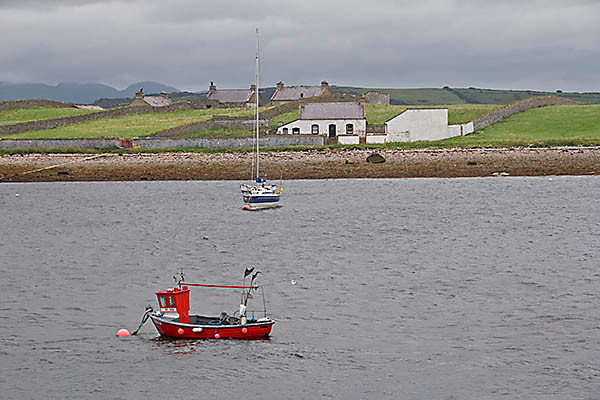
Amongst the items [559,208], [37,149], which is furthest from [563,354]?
[37,149]

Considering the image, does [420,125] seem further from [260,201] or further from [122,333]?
[122,333]

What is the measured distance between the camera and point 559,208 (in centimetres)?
5222

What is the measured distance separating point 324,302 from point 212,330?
4.85 meters

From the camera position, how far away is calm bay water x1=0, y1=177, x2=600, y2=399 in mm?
19406

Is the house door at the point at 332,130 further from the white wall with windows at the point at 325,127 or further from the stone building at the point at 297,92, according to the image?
the stone building at the point at 297,92

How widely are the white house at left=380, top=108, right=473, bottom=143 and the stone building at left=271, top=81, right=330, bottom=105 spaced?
34.1 metres

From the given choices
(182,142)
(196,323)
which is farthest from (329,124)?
(196,323)

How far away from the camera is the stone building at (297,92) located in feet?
379

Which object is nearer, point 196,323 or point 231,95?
point 196,323

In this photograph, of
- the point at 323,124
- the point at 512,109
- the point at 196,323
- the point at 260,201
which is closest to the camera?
the point at 196,323

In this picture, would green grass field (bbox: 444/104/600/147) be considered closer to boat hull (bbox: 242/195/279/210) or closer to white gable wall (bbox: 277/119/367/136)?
white gable wall (bbox: 277/119/367/136)

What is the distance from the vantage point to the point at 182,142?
79.4 m

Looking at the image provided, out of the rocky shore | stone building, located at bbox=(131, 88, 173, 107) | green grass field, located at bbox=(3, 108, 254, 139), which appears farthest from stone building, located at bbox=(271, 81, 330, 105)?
the rocky shore

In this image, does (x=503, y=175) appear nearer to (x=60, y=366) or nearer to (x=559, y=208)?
(x=559, y=208)
